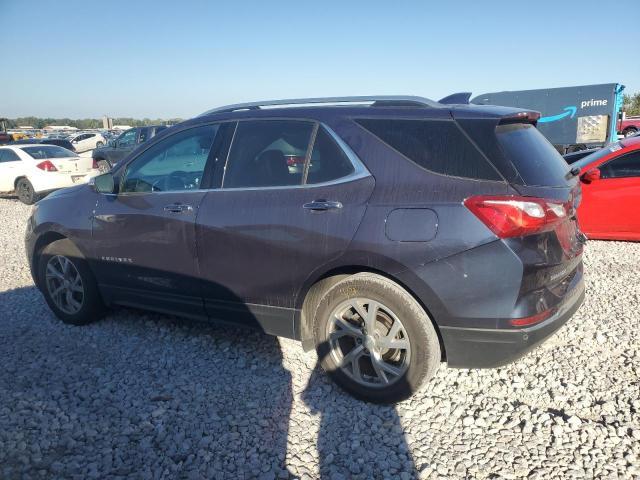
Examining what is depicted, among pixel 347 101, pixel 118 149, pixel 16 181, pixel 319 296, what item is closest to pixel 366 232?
pixel 319 296

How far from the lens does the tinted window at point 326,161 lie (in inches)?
116

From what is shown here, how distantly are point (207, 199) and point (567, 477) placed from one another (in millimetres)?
2654

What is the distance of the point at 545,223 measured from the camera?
100 inches

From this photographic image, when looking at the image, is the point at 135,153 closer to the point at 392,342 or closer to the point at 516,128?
the point at 392,342

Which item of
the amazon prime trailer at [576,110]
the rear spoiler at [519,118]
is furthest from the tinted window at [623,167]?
the amazon prime trailer at [576,110]

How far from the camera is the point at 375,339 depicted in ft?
9.47

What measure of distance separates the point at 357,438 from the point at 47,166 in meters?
12.5

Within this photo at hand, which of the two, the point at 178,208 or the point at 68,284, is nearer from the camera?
Result: the point at 178,208

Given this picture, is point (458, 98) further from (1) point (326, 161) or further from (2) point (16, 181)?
(2) point (16, 181)

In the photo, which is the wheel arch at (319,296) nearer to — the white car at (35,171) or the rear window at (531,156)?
the rear window at (531,156)

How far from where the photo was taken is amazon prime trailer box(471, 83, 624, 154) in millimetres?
17484

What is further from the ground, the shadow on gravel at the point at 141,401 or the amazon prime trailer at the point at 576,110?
the amazon prime trailer at the point at 576,110

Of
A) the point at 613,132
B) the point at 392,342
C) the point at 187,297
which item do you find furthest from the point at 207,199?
the point at 613,132

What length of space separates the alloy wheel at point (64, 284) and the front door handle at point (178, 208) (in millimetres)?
1264
